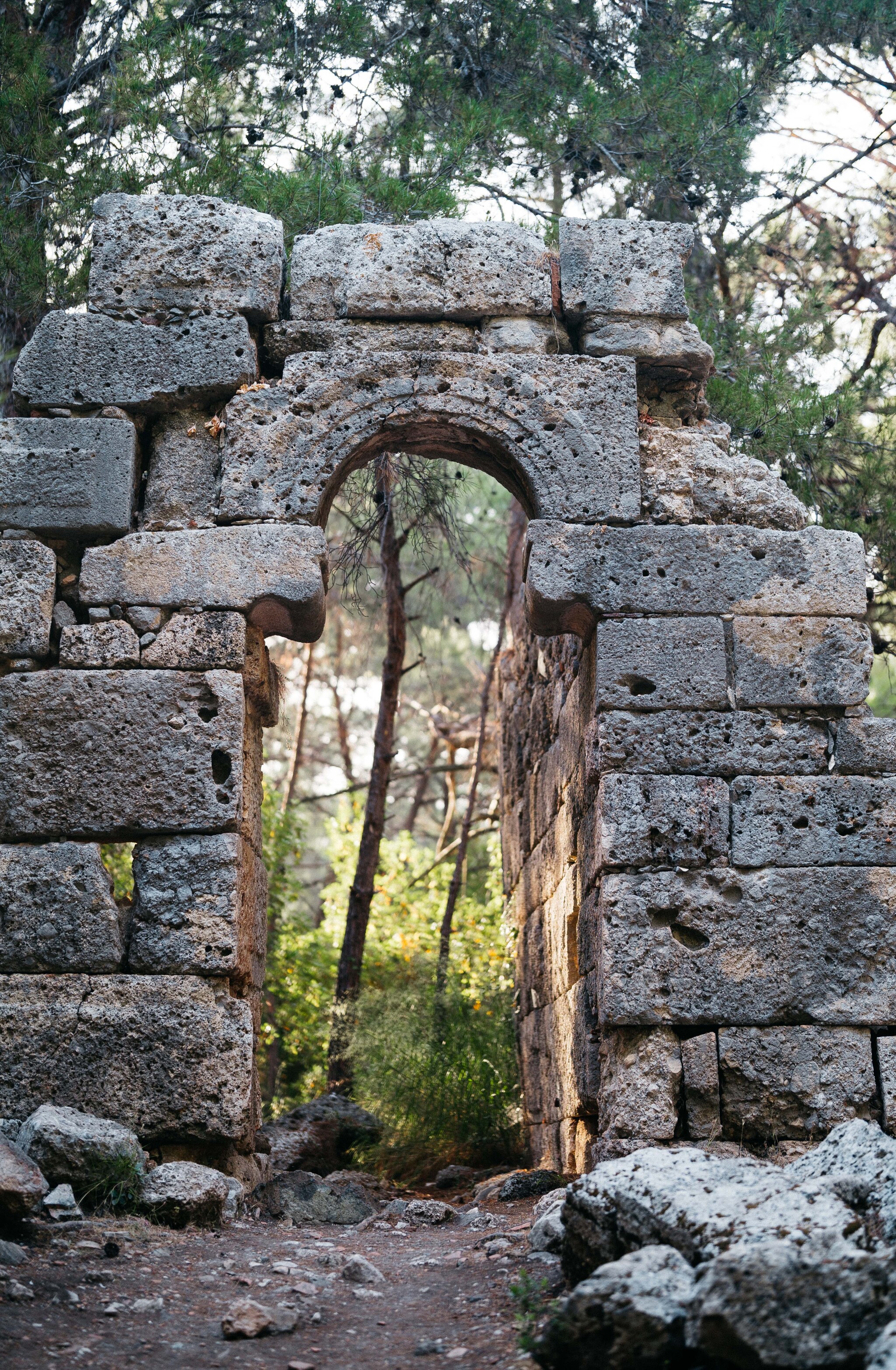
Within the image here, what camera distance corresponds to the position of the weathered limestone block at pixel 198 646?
5496 millimetres

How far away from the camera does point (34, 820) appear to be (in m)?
5.32

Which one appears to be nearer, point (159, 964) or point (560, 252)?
point (159, 964)

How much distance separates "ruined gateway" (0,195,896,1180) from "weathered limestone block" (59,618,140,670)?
2 cm

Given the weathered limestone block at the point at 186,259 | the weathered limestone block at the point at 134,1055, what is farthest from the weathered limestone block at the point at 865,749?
the weathered limestone block at the point at 186,259

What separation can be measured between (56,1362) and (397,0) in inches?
306

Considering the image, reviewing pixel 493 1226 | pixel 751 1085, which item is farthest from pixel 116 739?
pixel 751 1085

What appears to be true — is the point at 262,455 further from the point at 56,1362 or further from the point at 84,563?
the point at 56,1362

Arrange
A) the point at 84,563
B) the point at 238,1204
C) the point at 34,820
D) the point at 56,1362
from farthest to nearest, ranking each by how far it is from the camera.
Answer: the point at 84,563 → the point at 34,820 → the point at 238,1204 → the point at 56,1362

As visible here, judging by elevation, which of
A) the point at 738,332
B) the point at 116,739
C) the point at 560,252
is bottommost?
the point at 116,739

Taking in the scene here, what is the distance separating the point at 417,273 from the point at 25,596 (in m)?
2.41

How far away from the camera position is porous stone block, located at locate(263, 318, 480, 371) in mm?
6043

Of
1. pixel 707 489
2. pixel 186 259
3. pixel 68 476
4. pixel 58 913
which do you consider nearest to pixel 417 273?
pixel 186 259

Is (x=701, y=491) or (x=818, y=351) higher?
(x=818, y=351)

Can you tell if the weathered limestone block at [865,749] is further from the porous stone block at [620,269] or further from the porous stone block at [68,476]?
the porous stone block at [68,476]
